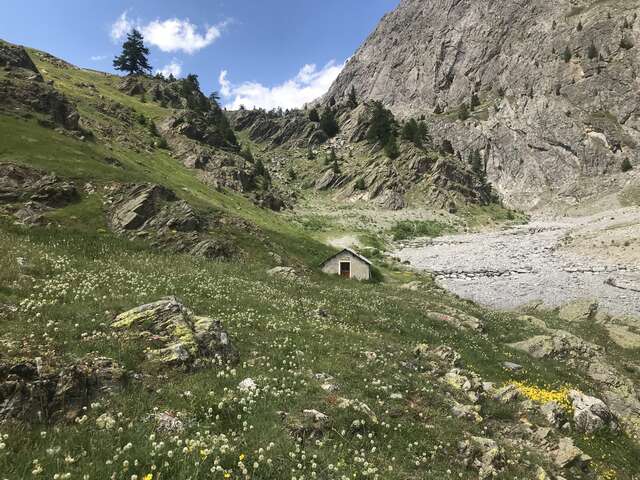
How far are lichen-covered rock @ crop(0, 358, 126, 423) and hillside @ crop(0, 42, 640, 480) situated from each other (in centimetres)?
4

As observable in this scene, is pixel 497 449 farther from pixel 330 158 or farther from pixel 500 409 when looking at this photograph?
pixel 330 158

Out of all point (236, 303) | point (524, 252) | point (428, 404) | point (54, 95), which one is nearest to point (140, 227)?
point (236, 303)

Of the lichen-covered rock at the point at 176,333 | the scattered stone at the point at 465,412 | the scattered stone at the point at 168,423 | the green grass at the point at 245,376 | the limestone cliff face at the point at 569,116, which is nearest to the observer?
the green grass at the point at 245,376

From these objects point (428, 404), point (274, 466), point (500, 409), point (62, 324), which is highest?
point (62, 324)

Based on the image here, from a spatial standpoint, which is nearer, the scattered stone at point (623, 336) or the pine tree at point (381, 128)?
the scattered stone at point (623, 336)

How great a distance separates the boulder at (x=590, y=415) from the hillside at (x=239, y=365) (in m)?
0.07

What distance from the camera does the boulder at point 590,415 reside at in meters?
16.3

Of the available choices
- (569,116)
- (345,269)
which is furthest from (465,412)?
(569,116)

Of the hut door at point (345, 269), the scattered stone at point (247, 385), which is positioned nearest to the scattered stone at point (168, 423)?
the scattered stone at point (247, 385)

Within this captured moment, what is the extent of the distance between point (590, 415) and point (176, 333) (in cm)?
1535

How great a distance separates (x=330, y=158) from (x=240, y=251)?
12357 cm

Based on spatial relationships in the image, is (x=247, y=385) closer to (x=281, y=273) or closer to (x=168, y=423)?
(x=168, y=423)

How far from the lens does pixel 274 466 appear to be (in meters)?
8.55

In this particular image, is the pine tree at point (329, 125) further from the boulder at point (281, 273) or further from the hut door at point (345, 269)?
the boulder at point (281, 273)
